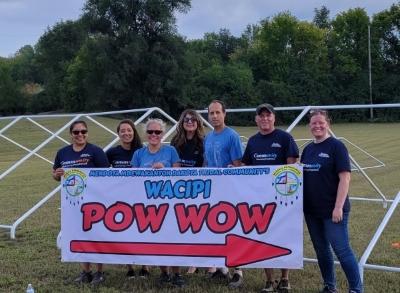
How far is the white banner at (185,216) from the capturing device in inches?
213

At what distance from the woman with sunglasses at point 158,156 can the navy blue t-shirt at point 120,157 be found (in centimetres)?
30

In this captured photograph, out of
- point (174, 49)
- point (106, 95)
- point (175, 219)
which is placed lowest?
point (175, 219)

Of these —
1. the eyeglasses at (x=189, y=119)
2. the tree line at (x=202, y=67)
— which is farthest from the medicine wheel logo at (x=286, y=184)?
the tree line at (x=202, y=67)

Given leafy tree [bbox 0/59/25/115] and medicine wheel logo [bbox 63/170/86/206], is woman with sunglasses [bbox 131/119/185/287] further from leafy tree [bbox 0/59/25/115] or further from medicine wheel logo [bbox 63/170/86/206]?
leafy tree [bbox 0/59/25/115]

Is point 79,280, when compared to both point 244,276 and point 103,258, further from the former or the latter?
point 244,276

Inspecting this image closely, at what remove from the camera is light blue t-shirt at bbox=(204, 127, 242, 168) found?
5.77 meters

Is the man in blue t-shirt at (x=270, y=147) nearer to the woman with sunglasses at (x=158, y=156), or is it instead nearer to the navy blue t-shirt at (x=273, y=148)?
the navy blue t-shirt at (x=273, y=148)

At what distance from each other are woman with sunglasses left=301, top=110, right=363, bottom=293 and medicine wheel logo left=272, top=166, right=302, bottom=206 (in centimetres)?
9

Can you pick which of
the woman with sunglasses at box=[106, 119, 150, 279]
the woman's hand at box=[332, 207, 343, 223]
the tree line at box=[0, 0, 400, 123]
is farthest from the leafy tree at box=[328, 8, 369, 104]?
Answer: the woman's hand at box=[332, 207, 343, 223]

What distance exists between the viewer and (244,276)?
6.11 meters

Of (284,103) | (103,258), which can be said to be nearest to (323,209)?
(103,258)

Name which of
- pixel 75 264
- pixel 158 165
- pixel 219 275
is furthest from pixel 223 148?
pixel 75 264

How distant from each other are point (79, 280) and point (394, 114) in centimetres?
4766

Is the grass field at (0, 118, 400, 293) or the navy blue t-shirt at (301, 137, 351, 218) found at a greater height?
the navy blue t-shirt at (301, 137, 351, 218)
